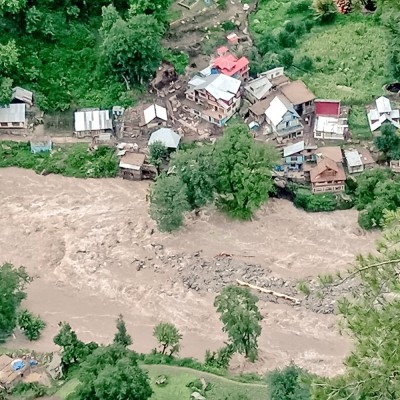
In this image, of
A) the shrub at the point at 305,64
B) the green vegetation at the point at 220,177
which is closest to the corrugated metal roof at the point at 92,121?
the green vegetation at the point at 220,177

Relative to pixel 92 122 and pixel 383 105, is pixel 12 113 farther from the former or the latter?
pixel 383 105

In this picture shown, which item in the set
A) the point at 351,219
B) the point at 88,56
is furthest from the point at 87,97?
the point at 351,219

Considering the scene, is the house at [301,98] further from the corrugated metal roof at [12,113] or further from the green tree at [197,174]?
the corrugated metal roof at [12,113]

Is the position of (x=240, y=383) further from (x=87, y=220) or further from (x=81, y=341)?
(x=87, y=220)

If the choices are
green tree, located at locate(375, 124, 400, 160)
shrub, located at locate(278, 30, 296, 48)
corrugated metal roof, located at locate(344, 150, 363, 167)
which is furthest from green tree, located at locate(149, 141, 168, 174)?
green tree, located at locate(375, 124, 400, 160)

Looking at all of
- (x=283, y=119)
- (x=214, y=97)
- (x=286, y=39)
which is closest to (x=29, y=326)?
(x=214, y=97)
